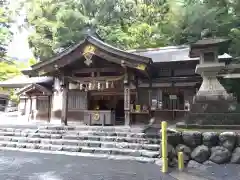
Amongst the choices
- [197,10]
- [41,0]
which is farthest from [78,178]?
[41,0]

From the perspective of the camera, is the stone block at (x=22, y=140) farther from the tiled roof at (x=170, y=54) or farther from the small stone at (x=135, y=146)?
the tiled roof at (x=170, y=54)

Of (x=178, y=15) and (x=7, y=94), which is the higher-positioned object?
(x=178, y=15)

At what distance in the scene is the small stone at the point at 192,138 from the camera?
7262 mm

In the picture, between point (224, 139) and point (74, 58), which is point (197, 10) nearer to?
point (74, 58)

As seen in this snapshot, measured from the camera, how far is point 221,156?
687 cm

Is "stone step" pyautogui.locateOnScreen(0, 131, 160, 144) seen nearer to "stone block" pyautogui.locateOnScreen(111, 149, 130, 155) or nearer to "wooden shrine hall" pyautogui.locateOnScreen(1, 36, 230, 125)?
"stone block" pyautogui.locateOnScreen(111, 149, 130, 155)

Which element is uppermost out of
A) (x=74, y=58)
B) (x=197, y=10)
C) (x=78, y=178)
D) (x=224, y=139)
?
(x=197, y=10)

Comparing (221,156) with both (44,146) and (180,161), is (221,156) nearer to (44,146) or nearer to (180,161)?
(180,161)

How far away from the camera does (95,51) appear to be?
451 inches

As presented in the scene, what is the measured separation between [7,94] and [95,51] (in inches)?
1000

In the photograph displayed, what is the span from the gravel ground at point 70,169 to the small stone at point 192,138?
1291mm

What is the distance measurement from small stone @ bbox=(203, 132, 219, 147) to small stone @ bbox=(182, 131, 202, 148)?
0.18 m

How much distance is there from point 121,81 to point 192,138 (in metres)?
6.47

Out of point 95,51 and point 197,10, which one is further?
point 197,10
